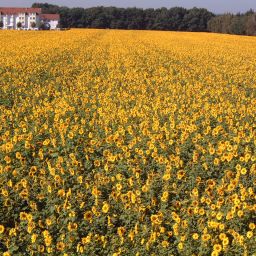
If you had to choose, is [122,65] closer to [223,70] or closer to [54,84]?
[223,70]

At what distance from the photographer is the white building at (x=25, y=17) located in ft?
298

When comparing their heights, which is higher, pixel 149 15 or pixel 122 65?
pixel 149 15

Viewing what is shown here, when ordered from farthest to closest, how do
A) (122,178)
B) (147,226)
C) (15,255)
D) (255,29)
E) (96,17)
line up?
(96,17) → (255,29) → (122,178) → (147,226) → (15,255)

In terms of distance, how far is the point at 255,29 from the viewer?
234 feet

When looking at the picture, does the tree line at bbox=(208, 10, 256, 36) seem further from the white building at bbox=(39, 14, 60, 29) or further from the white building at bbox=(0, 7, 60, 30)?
the white building at bbox=(0, 7, 60, 30)

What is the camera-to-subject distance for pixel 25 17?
98.1 metres

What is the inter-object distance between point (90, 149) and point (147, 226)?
95.0 inches

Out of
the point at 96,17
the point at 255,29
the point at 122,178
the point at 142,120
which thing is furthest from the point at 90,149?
the point at 96,17

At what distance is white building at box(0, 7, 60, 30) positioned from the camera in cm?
9094

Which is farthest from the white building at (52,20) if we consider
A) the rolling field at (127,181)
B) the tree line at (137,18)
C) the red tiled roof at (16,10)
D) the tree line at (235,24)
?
the rolling field at (127,181)

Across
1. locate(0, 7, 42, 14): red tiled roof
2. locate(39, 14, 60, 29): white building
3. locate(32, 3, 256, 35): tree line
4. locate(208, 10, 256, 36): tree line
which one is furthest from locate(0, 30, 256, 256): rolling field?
locate(0, 7, 42, 14): red tiled roof

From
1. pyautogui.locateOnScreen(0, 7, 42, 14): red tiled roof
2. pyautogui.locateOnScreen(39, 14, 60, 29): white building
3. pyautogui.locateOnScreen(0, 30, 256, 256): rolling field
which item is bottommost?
pyautogui.locateOnScreen(0, 30, 256, 256): rolling field

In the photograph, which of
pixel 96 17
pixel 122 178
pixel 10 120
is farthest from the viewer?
pixel 96 17

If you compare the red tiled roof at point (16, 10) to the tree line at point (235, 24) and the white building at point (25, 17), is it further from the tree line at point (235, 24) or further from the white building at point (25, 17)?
the tree line at point (235, 24)
